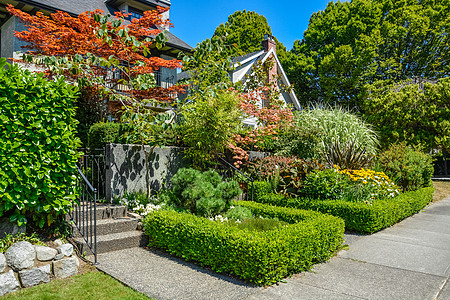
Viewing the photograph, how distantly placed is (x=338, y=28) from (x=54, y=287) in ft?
90.9

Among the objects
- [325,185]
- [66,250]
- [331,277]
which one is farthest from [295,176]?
[66,250]

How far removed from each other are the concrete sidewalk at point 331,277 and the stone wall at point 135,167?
1.91 metres

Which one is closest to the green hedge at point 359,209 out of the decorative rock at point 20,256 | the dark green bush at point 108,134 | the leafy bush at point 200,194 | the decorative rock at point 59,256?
the leafy bush at point 200,194

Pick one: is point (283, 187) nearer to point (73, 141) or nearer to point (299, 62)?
point (73, 141)

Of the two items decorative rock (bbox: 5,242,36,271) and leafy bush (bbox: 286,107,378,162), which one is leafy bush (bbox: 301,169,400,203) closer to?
leafy bush (bbox: 286,107,378,162)

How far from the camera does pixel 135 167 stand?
7172 mm

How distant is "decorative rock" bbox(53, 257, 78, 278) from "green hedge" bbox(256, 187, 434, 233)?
4881mm

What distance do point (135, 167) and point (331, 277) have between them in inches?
184

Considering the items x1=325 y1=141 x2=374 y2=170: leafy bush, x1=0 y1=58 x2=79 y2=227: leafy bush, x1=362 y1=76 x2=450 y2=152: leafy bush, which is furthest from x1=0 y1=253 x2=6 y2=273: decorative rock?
x1=362 y1=76 x2=450 y2=152: leafy bush

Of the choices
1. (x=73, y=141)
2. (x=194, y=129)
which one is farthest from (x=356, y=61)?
(x=73, y=141)

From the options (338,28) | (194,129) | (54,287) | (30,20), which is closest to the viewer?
(54,287)

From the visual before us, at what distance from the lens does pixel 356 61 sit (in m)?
23.4

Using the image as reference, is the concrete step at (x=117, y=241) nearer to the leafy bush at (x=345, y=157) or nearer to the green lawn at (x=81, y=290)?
the green lawn at (x=81, y=290)

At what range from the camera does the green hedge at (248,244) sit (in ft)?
13.4
